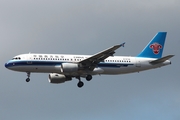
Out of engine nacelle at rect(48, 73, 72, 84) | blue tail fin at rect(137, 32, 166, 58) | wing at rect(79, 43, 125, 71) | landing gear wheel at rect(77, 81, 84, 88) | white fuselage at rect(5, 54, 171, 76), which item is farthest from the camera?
blue tail fin at rect(137, 32, 166, 58)

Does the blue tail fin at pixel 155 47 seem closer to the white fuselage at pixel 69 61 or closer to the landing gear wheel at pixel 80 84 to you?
the white fuselage at pixel 69 61

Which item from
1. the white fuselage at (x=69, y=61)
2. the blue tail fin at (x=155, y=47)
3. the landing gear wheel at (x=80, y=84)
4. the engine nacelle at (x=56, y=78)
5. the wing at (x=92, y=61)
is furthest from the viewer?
the blue tail fin at (x=155, y=47)

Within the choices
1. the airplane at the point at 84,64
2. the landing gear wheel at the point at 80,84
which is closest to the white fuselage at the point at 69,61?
the airplane at the point at 84,64

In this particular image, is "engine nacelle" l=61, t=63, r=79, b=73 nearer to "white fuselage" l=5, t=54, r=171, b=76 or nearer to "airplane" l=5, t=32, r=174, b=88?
"airplane" l=5, t=32, r=174, b=88

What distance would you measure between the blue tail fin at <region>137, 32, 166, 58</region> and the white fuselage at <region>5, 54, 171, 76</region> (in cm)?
206

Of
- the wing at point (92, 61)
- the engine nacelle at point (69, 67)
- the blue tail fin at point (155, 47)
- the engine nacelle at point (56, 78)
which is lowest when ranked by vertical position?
the engine nacelle at point (56, 78)

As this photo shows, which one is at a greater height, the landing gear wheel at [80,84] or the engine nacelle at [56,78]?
the engine nacelle at [56,78]

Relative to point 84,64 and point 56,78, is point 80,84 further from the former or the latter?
point 84,64

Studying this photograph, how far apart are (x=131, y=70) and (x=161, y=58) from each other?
4552 millimetres

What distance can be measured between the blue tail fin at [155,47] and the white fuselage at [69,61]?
2061 mm

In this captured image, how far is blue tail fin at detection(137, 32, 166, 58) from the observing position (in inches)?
3435

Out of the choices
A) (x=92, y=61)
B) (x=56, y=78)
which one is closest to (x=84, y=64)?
(x=92, y=61)

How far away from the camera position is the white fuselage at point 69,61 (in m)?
Result: 77.8

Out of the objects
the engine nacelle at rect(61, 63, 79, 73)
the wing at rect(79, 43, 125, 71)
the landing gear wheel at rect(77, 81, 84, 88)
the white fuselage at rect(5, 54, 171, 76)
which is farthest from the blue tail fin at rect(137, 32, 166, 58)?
the engine nacelle at rect(61, 63, 79, 73)
